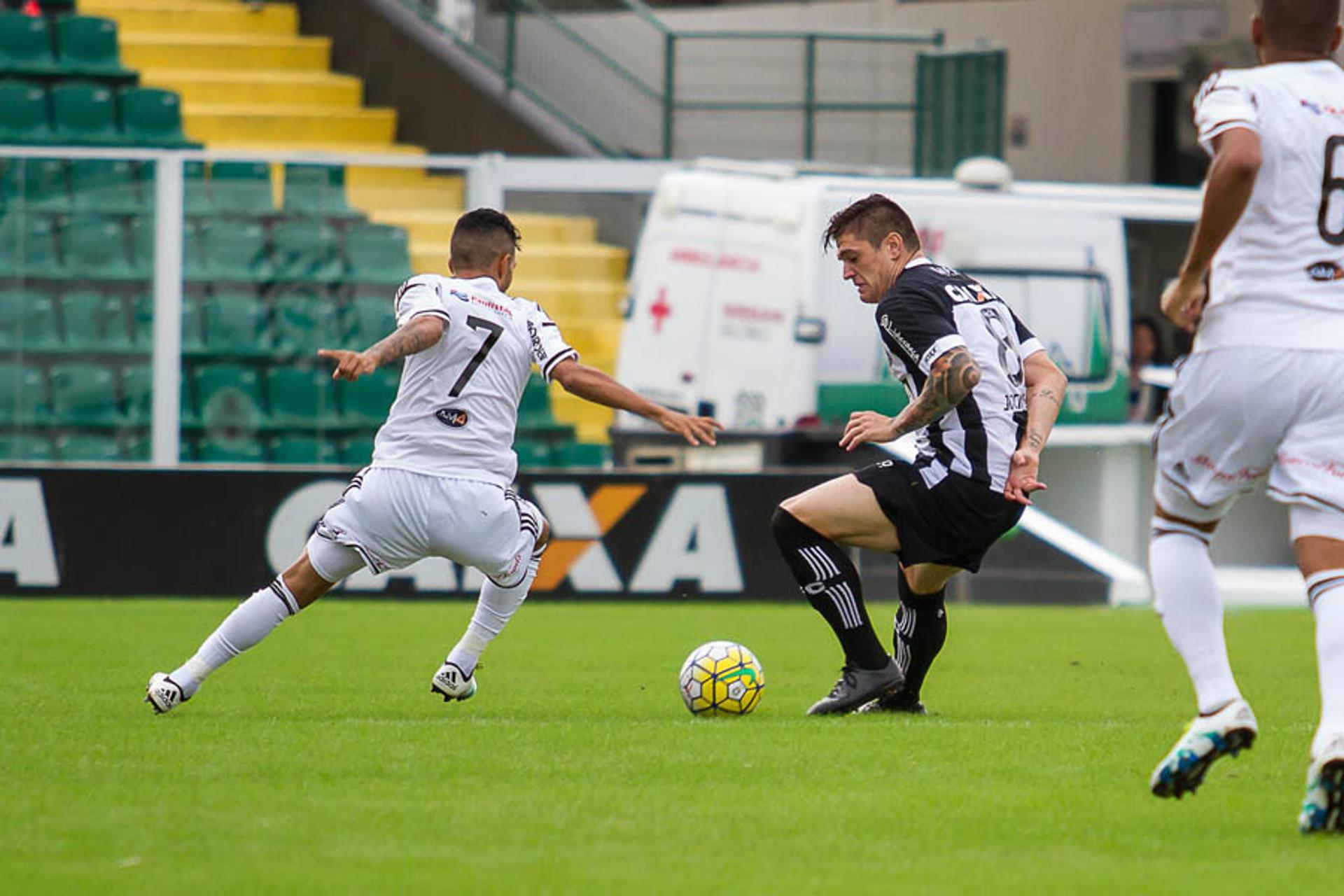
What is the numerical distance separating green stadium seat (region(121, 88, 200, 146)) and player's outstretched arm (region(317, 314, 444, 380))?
1208 centimetres

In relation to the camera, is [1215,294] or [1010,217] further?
[1010,217]

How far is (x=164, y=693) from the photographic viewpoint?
Result: 24.5 ft

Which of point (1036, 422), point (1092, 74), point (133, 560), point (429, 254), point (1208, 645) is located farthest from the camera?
point (1092, 74)

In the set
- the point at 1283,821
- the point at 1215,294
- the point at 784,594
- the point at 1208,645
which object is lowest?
the point at 784,594

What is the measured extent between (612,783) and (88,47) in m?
15.0

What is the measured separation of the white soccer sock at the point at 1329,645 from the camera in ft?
17.1

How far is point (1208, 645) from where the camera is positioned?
555 cm

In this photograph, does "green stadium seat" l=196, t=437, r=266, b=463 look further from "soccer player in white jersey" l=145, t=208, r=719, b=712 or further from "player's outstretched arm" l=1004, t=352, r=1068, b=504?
"player's outstretched arm" l=1004, t=352, r=1068, b=504

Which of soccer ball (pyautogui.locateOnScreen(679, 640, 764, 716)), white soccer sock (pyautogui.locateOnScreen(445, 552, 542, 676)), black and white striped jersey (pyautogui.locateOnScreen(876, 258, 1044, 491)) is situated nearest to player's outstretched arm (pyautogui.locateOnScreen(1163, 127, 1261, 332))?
black and white striped jersey (pyautogui.locateOnScreen(876, 258, 1044, 491))

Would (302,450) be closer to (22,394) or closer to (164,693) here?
(22,394)

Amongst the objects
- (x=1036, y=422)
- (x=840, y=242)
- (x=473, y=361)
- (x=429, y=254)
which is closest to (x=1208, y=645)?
(x=1036, y=422)

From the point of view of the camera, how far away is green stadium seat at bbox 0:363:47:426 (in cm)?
1452

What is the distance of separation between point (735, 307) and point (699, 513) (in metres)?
2.03

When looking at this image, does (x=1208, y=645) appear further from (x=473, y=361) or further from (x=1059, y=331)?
(x=1059, y=331)
